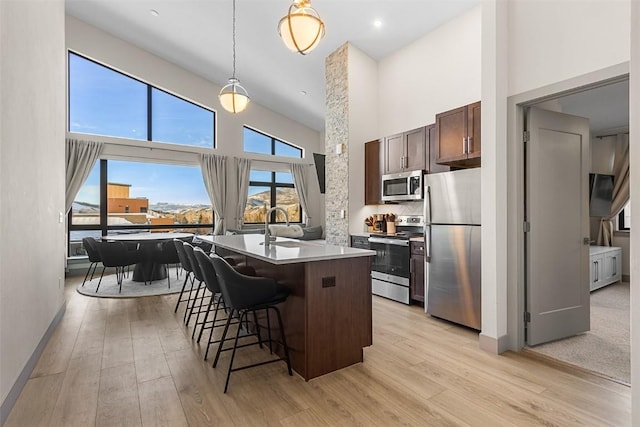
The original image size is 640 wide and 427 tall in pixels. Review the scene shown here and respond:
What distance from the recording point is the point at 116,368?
2600 mm

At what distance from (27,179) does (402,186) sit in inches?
161

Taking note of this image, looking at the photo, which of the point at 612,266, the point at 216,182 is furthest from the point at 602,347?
the point at 216,182

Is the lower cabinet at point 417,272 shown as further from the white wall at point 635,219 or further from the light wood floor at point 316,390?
the white wall at point 635,219

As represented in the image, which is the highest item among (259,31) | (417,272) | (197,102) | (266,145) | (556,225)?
(259,31)

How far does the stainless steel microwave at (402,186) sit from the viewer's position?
451cm

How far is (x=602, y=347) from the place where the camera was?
295 centimetres

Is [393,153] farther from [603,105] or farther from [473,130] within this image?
[603,105]

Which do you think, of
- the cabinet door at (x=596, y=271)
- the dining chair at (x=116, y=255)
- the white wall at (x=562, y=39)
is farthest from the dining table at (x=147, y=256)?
the cabinet door at (x=596, y=271)

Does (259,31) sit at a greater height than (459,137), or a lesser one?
greater

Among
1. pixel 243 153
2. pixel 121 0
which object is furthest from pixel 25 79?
pixel 243 153

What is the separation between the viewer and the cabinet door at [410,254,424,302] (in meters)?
4.14

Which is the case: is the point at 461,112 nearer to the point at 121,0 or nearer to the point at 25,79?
the point at 25,79

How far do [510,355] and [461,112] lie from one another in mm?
2560

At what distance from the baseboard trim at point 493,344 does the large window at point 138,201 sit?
612 centimetres
